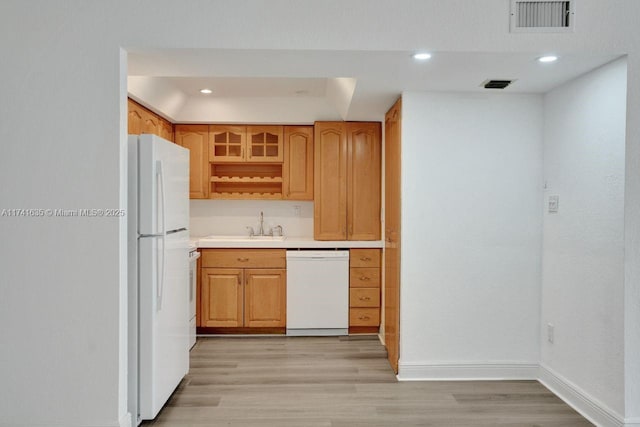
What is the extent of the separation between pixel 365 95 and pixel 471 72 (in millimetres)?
877

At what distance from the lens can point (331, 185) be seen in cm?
462

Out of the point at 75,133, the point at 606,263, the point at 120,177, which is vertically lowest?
the point at 606,263

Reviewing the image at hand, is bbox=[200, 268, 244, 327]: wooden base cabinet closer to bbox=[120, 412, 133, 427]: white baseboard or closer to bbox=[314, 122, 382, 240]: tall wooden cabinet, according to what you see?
bbox=[314, 122, 382, 240]: tall wooden cabinet

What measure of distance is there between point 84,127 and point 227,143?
96.6 inches

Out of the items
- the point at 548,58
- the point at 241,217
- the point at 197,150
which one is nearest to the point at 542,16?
the point at 548,58

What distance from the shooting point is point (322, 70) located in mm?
2744

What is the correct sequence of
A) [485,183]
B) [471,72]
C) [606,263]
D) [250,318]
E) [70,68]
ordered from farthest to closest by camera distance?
[250,318], [485,183], [471,72], [606,263], [70,68]

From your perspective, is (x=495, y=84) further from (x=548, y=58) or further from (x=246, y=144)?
(x=246, y=144)

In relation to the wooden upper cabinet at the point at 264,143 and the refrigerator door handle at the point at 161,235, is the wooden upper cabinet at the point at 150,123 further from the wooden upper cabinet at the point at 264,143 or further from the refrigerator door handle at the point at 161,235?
the refrigerator door handle at the point at 161,235

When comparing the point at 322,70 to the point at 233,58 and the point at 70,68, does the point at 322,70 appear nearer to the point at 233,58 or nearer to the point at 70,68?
the point at 233,58

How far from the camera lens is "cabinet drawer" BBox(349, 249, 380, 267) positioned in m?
4.45

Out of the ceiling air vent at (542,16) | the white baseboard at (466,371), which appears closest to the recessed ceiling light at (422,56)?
the ceiling air vent at (542,16)

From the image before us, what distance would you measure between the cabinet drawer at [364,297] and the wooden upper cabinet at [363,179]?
0.55m

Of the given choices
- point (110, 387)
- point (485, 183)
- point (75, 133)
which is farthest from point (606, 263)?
point (75, 133)
